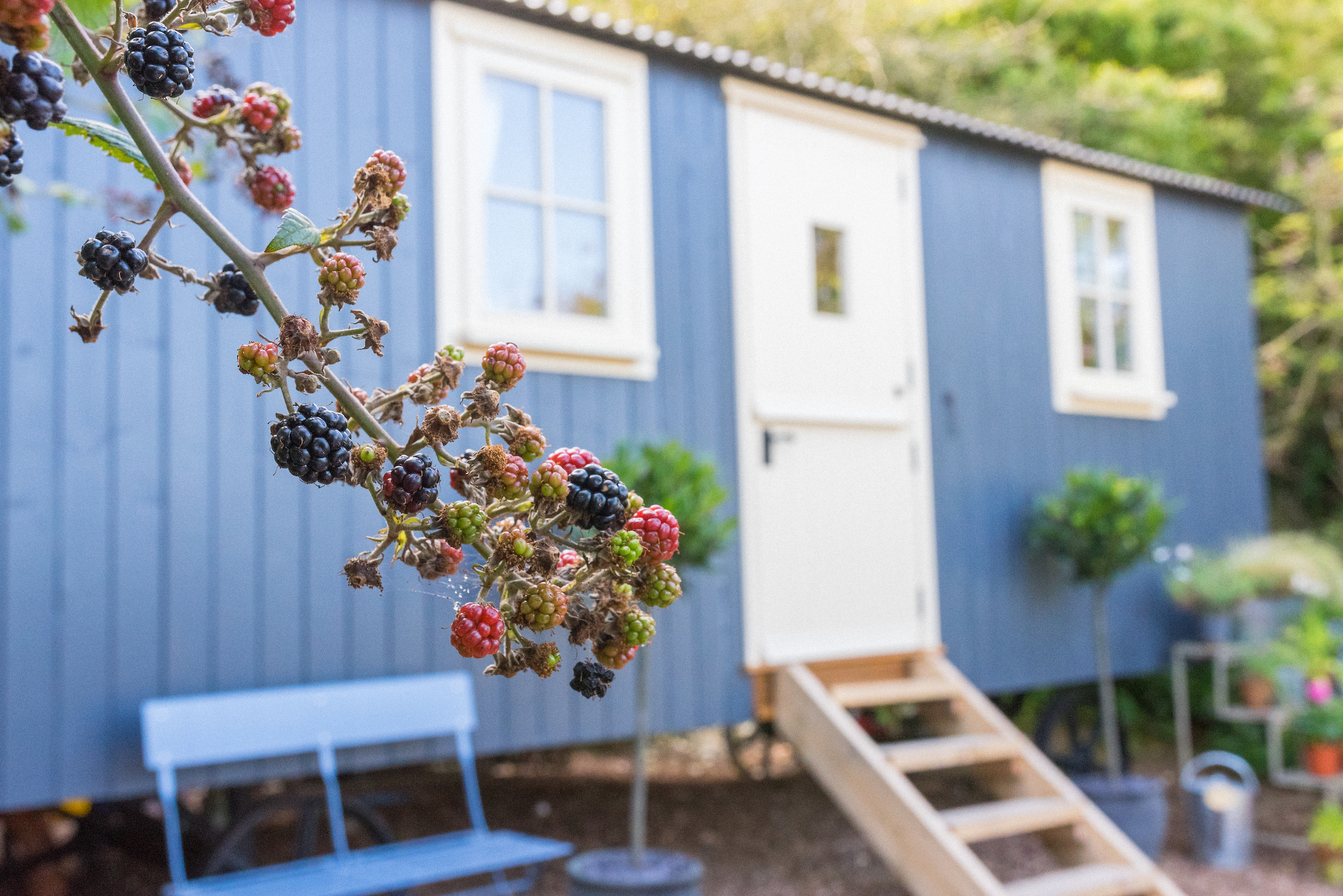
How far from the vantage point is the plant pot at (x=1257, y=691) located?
611 centimetres

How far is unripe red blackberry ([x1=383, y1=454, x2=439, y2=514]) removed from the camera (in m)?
0.52

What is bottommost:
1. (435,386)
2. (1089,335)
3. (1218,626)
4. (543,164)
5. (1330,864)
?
(1330,864)

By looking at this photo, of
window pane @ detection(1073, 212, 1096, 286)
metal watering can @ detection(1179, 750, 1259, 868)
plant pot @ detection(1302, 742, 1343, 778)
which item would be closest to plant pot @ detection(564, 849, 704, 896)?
metal watering can @ detection(1179, 750, 1259, 868)

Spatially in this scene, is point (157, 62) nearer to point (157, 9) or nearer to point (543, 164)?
point (157, 9)

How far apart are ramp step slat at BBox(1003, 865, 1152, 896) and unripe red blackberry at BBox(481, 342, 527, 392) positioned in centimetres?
376

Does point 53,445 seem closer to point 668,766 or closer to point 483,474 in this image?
point 483,474

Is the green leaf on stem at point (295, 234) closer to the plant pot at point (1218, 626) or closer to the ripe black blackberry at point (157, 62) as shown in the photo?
the ripe black blackberry at point (157, 62)

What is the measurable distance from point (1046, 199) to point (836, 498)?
2.15 meters

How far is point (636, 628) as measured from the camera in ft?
1.84

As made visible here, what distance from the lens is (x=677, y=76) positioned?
4.78 meters

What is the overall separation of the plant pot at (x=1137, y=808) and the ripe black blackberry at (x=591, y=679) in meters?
5.32

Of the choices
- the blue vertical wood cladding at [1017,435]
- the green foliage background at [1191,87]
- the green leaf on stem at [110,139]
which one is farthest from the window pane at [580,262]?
the green foliage background at [1191,87]

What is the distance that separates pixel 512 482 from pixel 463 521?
1.5 inches

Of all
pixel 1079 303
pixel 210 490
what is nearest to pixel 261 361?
pixel 210 490
